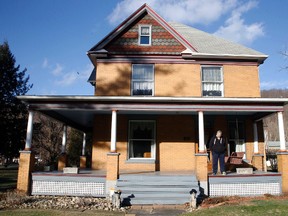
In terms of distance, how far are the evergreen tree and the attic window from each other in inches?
560

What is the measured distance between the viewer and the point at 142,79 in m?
15.0

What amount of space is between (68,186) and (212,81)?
29.9ft

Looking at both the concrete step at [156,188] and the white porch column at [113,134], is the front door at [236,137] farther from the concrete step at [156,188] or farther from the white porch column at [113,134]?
the white porch column at [113,134]

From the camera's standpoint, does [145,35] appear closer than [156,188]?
No

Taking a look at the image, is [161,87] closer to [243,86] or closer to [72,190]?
[243,86]

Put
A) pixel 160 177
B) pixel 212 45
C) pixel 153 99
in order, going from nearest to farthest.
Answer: pixel 160 177 < pixel 153 99 < pixel 212 45

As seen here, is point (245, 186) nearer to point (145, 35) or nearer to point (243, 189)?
point (243, 189)

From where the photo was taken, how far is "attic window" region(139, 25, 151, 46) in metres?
15.4

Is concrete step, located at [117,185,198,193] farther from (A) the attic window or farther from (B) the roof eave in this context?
(A) the attic window

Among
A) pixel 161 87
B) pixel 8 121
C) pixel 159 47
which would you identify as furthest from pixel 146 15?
pixel 8 121

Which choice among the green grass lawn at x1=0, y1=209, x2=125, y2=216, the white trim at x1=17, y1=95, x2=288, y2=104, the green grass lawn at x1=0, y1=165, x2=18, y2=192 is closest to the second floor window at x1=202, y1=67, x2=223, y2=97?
the white trim at x1=17, y1=95, x2=288, y2=104

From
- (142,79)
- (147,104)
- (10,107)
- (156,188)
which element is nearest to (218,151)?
(156,188)

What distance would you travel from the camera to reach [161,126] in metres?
14.3

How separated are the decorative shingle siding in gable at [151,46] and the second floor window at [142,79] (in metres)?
0.82
